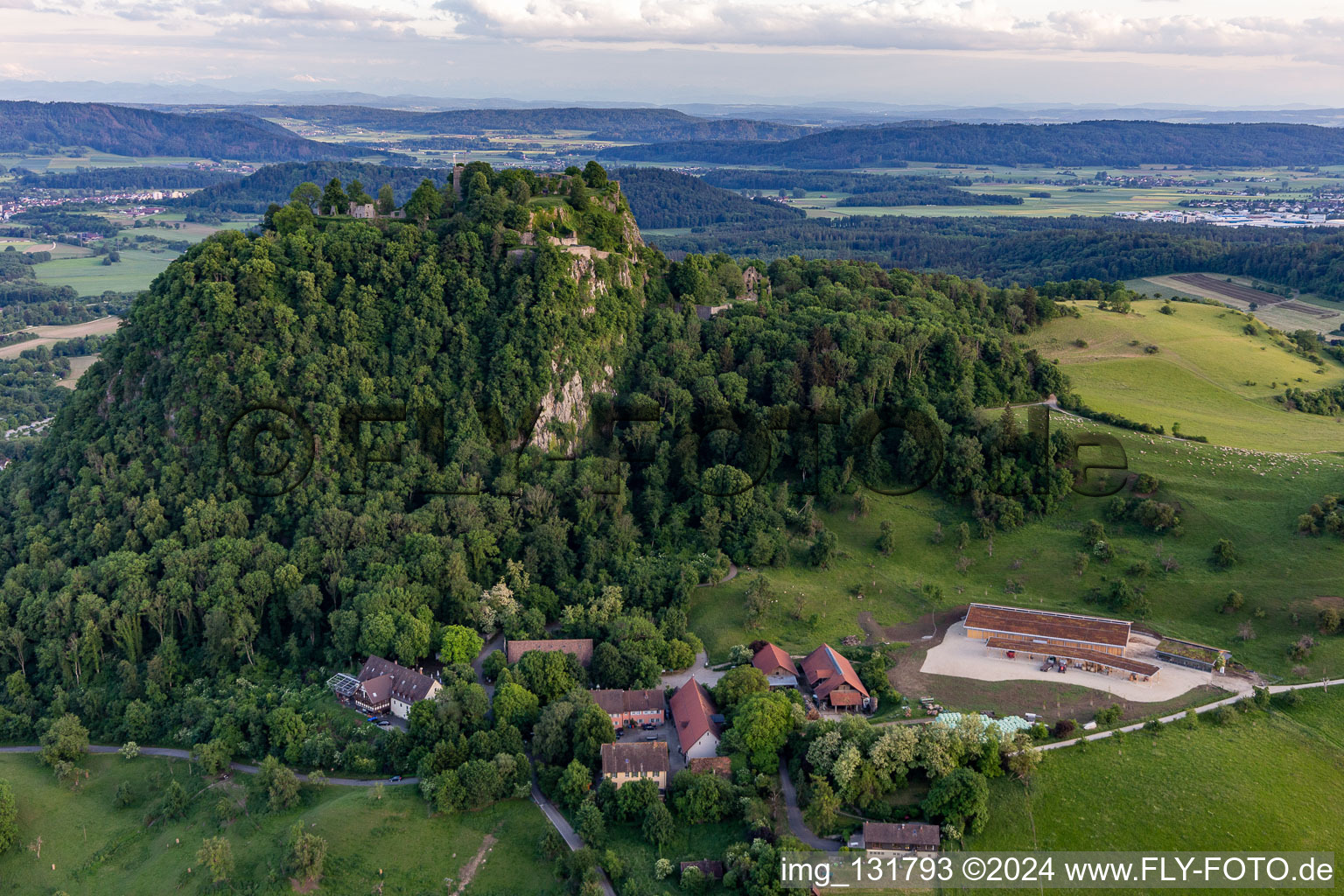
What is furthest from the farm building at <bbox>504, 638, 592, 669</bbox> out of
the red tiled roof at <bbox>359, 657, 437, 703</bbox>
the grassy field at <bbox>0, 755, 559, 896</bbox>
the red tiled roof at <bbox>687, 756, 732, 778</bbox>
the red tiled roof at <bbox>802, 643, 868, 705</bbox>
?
the red tiled roof at <bbox>802, 643, 868, 705</bbox>

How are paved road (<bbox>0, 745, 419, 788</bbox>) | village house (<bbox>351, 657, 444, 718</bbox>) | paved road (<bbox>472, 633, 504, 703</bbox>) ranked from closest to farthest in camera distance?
paved road (<bbox>0, 745, 419, 788</bbox>) → village house (<bbox>351, 657, 444, 718</bbox>) → paved road (<bbox>472, 633, 504, 703</bbox>)

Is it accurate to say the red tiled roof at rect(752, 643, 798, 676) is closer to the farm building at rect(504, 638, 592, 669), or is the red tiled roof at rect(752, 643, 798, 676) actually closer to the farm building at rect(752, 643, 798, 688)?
the farm building at rect(752, 643, 798, 688)

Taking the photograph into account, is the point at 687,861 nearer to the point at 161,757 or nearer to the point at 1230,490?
the point at 161,757

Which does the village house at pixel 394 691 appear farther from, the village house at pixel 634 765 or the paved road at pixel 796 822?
the paved road at pixel 796 822

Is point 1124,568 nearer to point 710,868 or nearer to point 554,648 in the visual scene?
point 710,868

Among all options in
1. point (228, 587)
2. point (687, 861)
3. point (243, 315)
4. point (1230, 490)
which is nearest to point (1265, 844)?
point (687, 861)

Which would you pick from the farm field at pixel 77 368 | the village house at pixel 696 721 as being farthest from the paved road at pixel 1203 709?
the farm field at pixel 77 368

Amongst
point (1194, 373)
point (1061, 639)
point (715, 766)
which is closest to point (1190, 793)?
point (1061, 639)
